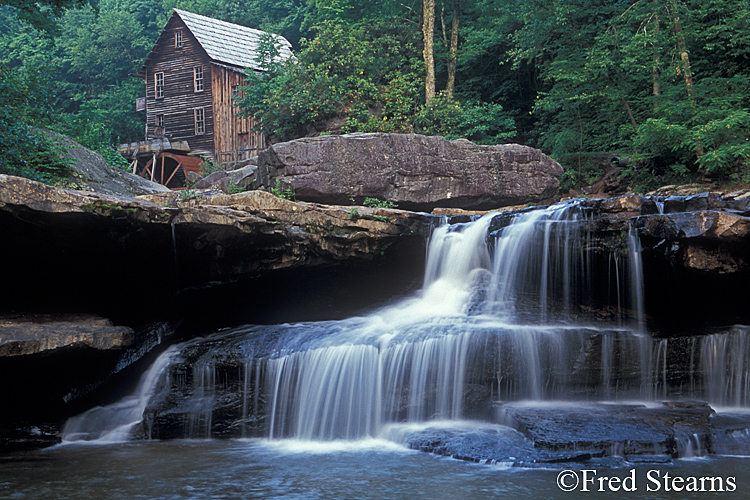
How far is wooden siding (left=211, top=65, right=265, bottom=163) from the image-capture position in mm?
29484

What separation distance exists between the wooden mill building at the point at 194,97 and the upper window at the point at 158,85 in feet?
0.19

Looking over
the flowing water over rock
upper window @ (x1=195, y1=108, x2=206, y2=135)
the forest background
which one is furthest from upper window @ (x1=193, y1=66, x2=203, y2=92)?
the flowing water over rock

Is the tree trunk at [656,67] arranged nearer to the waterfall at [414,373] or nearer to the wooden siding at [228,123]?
the waterfall at [414,373]

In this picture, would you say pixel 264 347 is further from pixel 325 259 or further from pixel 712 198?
pixel 712 198

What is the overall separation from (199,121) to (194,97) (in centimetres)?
143

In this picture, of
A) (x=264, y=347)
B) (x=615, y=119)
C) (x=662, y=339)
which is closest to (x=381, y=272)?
(x=264, y=347)

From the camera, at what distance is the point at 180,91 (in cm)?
3186

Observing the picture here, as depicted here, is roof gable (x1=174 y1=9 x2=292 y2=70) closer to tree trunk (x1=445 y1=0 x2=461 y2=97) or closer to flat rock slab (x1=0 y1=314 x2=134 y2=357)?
tree trunk (x1=445 y1=0 x2=461 y2=97)

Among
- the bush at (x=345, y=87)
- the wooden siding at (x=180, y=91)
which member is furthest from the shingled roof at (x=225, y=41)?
the bush at (x=345, y=87)

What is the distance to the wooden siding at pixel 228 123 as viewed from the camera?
96.7ft

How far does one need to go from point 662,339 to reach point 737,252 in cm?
159

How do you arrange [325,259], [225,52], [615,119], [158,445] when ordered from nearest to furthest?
1. [158,445]
2. [325,259]
3. [615,119]
4. [225,52]

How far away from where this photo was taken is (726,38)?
1432 centimetres

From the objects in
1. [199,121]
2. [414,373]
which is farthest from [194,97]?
[414,373]
